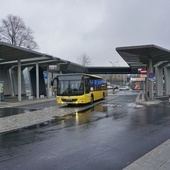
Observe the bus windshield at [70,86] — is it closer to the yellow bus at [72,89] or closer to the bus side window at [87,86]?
the yellow bus at [72,89]

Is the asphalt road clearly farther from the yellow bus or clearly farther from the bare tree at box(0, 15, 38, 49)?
the bare tree at box(0, 15, 38, 49)

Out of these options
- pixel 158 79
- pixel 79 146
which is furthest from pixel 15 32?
pixel 79 146

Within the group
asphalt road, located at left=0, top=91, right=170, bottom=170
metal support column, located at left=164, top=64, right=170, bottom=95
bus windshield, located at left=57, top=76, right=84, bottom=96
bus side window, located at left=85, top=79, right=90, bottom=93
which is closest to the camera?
asphalt road, located at left=0, top=91, right=170, bottom=170

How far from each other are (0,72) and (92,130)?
2989cm

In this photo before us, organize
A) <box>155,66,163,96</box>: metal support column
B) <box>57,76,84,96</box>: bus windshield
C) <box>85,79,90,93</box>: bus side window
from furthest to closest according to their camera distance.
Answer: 1. <box>155,66,163,96</box>: metal support column
2. <box>85,79,90,93</box>: bus side window
3. <box>57,76,84,96</box>: bus windshield

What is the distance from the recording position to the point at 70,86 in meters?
20.9

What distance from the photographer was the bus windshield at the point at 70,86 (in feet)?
68.1

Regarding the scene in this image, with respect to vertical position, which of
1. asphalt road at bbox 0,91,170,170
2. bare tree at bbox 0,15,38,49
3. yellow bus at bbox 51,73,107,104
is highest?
bare tree at bbox 0,15,38,49

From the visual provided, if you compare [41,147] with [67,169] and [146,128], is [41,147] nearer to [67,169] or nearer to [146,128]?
[67,169]

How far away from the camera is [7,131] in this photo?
34.0ft

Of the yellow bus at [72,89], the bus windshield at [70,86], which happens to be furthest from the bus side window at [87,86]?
the bus windshield at [70,86]

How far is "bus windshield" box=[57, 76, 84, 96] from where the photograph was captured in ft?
68.1

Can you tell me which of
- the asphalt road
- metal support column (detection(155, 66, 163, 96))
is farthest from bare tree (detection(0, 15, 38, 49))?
the asphalt road

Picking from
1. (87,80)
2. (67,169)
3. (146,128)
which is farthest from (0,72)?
(67,169)
